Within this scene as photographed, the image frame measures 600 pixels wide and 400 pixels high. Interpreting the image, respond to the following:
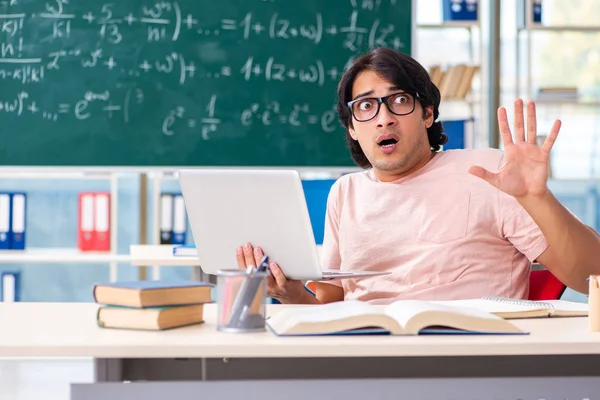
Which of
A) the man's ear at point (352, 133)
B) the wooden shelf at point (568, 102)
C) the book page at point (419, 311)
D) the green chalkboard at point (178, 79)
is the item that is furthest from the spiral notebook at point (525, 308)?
the wooden shelf at point (568, 102)

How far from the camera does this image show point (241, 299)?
51.9 inches

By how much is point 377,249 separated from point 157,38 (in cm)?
252

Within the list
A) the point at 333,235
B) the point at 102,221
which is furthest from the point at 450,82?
the point at 333,235

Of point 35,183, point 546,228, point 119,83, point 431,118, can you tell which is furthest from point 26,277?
point 546,228

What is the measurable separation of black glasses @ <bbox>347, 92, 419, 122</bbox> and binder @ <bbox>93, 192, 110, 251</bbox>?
2.40 metres

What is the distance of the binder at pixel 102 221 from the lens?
4.19 m

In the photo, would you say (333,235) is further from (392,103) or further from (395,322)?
(395,322)

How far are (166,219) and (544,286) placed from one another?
8.29 ft

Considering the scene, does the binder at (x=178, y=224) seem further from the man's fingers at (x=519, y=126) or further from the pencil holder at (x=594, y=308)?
the pencil holder at (x=594, y=308)

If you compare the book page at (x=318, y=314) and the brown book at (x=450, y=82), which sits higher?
the brown book at (x=450, y=82)

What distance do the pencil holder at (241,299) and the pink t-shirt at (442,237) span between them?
0.57m

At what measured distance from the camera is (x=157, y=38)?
4180 millimetres

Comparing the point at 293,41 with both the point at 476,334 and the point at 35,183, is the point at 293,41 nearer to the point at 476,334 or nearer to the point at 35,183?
the point at 35,183

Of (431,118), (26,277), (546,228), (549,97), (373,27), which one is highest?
(373,27)
